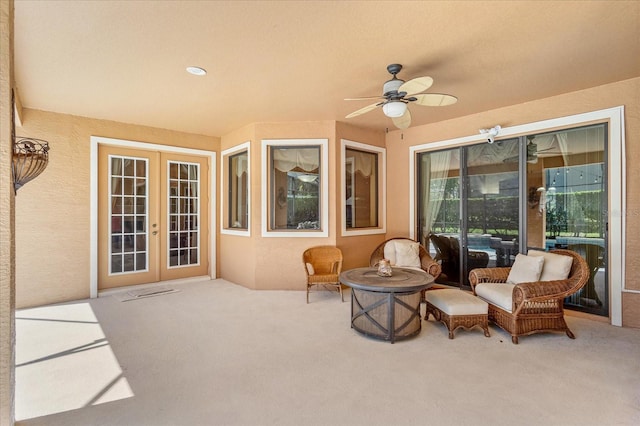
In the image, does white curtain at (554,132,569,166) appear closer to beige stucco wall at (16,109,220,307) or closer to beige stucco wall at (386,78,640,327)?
beige stucco wall at (386,78,640,327)

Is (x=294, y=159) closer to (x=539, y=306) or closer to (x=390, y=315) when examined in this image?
(x=390, y=315)

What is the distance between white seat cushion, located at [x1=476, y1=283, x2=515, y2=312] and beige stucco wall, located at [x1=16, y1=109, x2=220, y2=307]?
213 inches

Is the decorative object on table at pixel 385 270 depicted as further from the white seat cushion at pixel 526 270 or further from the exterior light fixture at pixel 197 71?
the exterior light fixture at pixel 197 71

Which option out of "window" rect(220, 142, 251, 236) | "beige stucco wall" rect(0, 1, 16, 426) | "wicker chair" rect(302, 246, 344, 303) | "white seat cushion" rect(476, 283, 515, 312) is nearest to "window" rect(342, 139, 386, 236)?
"wicker chair" rect(302, 246, 344, 303)

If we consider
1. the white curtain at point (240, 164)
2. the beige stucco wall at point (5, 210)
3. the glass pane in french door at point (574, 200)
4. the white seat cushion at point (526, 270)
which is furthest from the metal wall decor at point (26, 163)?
the glass pane in french door at point (574, 200)

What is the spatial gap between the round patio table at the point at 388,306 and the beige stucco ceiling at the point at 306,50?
7.05 feet

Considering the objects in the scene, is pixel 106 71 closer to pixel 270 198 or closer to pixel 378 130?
pixel 270 198

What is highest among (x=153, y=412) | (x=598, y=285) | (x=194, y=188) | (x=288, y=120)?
(x=288, y=120)

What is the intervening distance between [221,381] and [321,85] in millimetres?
3088

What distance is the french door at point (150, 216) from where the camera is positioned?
5.17 meters

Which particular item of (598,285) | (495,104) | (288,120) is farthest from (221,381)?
(495,104)

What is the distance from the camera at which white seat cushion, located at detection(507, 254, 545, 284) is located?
354 centimetres

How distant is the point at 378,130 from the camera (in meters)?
5.75

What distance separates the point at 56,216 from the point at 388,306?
4734mm
